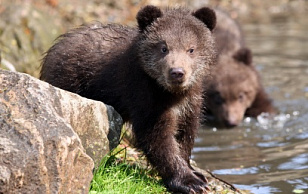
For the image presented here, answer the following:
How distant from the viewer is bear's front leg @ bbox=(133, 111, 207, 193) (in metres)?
5.97

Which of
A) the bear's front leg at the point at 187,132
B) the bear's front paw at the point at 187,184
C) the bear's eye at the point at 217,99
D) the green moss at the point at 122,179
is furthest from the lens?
the bear's eye at the point at 217,99

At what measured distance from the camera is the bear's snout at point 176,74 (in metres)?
5.82

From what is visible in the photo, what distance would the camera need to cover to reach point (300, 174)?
7625mm

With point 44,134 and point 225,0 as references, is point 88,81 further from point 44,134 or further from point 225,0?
point 225,0

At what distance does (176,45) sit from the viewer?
6.20m

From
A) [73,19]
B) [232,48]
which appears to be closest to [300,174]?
[232,48]

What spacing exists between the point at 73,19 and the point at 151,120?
1226 cm

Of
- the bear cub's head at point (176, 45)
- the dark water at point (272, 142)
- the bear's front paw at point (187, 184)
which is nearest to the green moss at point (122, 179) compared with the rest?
the bear's front paw at point (187, 184)

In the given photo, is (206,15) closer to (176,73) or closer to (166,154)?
(176,73)

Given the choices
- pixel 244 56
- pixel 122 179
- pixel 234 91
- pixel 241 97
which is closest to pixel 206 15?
pixel 122 179

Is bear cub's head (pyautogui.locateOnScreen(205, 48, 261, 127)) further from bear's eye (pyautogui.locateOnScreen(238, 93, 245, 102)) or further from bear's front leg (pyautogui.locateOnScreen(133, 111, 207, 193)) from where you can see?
bear's front leg (pyautogui.locateOnScreen(133, 111, 207, 193))

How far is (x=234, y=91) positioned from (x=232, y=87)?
10 centimetres

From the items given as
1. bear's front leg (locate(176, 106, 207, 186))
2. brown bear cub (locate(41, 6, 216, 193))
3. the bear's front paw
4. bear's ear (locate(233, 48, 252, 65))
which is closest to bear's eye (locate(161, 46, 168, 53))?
brown bear cub (locate(41, 6, 216, 193))

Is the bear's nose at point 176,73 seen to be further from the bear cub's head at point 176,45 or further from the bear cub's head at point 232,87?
the bear cub's head at point 232,87
